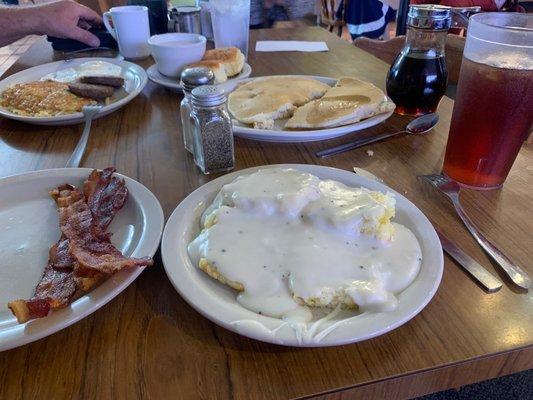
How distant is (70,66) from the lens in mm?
1396

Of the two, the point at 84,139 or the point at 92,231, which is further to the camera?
the point at 84,139

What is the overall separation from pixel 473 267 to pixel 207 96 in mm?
538

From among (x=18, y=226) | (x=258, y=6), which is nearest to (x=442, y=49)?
(x=18, y=226)

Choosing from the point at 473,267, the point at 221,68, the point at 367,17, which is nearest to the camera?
the point at 473,267

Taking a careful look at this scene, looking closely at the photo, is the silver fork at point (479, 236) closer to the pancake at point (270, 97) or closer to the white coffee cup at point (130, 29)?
the pancake at point (270, 97)

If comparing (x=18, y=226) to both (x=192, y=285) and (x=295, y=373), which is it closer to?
(x=192, y=285)

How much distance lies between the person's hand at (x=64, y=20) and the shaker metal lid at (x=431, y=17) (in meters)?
1.27

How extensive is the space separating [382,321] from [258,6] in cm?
268

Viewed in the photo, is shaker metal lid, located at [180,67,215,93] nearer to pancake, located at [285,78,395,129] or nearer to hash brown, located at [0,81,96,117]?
pancake, located at [285,78,395,129]

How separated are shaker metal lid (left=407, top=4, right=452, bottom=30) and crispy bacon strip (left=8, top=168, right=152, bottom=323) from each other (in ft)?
2.48

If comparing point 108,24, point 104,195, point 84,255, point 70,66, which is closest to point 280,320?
point 84,255

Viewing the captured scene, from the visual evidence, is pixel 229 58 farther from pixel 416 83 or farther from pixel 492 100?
pixel 492 100

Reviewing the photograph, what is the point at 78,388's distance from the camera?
44 centimetres

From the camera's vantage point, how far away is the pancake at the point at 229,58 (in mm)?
1264
